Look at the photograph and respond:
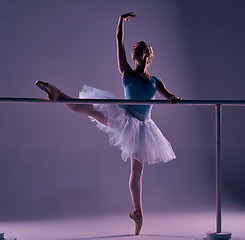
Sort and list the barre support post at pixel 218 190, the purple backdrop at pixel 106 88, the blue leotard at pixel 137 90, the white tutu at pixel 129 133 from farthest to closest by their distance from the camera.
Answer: the purple backdrop at pixel 106 88 → the blue leotard at pixel 137 90 → the white tutu at pixel 129 133 → the barre support post at pixel 218 190

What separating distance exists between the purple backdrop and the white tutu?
2.86ft

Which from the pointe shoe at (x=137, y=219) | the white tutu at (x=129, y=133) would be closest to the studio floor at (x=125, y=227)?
the pointe shoe at (x=137, y=219)

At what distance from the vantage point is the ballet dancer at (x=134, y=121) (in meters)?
2.61

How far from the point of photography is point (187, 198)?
3.63 metres

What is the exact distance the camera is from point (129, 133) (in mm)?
2625

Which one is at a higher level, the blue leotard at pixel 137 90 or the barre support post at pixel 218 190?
the blue leotard at pixel 137 90

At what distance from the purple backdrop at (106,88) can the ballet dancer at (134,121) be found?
0.77m

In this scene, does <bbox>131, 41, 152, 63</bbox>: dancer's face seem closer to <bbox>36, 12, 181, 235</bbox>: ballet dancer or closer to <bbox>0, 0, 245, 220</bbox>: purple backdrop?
<bbox>36, 12, 181, 235</bbox>: ballet dancer

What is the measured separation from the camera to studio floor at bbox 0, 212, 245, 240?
2.67 metres

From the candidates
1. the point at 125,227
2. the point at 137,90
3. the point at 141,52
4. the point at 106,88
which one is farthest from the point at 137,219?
the point at 106,88

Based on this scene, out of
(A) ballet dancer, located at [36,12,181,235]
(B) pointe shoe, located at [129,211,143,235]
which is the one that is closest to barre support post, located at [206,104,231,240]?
(A) ballet dancer, located at [36,12,181,235]

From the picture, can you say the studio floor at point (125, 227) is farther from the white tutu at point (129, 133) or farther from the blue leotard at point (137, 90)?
the blue leotard at point (137, 90)

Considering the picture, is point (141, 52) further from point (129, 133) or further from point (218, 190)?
point (218, 190)

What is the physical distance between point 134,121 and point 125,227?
0.74m
